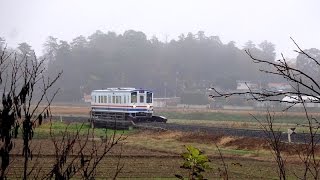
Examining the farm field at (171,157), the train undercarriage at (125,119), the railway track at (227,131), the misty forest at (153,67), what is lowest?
the farm field at (171,157)

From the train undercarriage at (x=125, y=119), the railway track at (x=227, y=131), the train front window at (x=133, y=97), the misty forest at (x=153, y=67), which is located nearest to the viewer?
the railway track at (x=227, y=131)

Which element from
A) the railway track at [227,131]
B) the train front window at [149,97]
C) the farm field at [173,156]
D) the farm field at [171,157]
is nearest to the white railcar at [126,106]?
the train front window at [149,97]

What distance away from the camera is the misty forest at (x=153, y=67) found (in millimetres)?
90188

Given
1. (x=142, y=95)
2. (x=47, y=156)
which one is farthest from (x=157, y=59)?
(x=47, y=156)

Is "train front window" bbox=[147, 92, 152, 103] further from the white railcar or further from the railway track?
the railway track

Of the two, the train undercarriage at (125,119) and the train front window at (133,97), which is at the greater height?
the train front window at (133,97)

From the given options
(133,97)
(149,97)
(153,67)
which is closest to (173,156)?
(133,97)

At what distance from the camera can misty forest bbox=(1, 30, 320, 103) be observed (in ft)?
296

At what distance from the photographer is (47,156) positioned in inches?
720

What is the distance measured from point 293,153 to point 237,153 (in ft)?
9.21

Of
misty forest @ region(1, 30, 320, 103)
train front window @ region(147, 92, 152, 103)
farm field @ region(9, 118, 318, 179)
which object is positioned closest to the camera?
farm field @ region(9, 118, 318, 179)

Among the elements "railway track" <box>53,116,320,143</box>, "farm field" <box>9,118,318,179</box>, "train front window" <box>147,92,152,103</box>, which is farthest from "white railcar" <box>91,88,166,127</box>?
"farm field" <box>9,118,318,179</box>

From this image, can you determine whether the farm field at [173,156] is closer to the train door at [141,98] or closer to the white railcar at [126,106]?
the white railcar at [126,106]

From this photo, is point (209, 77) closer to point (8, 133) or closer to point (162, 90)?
point (162, 90)
